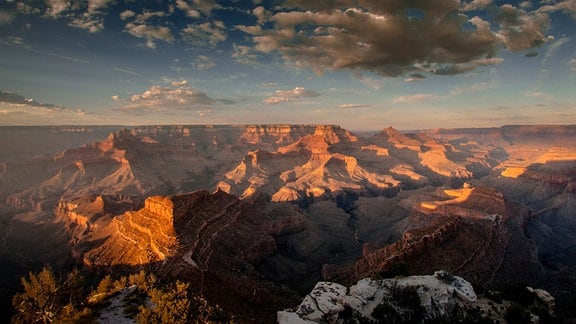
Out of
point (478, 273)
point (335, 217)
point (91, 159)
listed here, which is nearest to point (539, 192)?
point (335, 217)

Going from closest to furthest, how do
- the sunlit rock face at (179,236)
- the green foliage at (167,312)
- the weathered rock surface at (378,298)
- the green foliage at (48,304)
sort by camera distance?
the green foliage at (167,312) < the green foliage at (48,304) < the weathered rock surface at (378,298) < the sunlit rock face at (179,236)

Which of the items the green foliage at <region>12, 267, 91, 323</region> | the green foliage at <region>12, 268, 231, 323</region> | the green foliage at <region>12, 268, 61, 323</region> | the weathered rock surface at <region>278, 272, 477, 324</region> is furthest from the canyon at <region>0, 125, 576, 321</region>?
the green foliage at <region>12, 268, 61, 323</region>

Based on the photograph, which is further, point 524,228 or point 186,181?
point 186,181

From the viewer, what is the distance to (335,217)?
106 metres

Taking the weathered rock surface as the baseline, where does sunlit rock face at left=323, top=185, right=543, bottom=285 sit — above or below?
→ below

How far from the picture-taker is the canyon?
47906 millimetres

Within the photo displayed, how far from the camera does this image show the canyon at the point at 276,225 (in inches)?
1886

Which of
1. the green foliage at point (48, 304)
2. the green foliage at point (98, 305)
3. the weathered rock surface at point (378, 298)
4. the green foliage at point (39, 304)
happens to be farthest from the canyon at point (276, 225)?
the green foliage at point (39, 304)

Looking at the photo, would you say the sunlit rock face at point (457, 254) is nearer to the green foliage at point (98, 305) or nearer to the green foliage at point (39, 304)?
the green foliage at point (98, 305)

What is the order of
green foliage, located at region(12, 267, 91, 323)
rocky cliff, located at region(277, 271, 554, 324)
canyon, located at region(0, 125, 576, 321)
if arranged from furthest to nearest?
canyon, located at region(0, 125, 576, 321), rocky cliff, located at region(277, 271, 554, 324), green foliage, located at region(12, 267, 91, 323)

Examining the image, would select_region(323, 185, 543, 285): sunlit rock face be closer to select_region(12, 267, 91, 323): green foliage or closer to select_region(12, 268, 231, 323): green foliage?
select_region(12, 268, 231, 323): green foliage

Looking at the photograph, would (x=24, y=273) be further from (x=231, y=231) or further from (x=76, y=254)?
(x=231, y=231)

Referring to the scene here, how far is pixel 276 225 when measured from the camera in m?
80.0

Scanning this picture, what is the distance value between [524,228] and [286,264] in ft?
202
